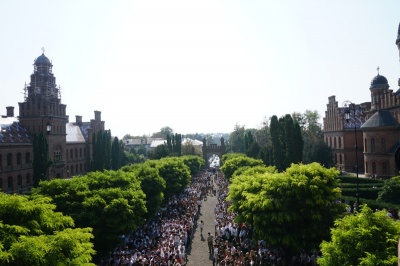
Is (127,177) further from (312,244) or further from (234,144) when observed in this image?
(234,144)

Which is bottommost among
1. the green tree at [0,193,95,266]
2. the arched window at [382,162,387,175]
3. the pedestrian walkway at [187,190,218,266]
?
the pedestrian walkway at [187,190,218,266]

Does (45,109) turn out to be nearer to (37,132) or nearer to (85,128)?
(37,132)

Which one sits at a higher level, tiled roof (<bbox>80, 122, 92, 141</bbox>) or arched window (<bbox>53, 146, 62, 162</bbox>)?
tiled roof (<bbox>80, 122, 92, 141</bbox>)

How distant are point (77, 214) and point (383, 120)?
46.5 meters

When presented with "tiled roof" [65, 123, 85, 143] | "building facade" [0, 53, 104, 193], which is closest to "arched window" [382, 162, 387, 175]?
"building facade" [0, 53, 104, 193]

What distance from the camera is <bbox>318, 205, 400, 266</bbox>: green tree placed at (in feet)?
40.6

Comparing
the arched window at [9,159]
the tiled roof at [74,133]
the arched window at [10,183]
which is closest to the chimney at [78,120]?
the tiled roof at [74,133]

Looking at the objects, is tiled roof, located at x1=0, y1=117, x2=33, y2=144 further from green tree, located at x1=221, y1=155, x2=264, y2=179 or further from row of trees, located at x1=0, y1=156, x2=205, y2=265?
green tree, located at x1=221, y1=155, x2=264, y2=179

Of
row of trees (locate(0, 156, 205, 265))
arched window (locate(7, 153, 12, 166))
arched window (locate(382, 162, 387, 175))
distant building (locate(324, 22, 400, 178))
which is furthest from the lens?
arched window (locate(7, 153, 12, 166))

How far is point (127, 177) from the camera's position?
2903 cm

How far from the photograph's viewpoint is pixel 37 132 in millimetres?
59125

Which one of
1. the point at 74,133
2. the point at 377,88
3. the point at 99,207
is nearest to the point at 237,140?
the point at 74,133

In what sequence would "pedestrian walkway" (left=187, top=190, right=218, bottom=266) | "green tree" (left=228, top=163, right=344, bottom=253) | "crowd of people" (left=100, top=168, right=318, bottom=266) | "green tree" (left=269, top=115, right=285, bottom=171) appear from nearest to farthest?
"green tree" (left=228, top=163, right=344, bottom=253) < "crowd of people" (left=100, top=168, right=318, bottom=266) < "pedestrian walkway" (left=187, top=190, right=218, bottom=266) < "green tree" (left=269, top=115, right=285, bottom=171)

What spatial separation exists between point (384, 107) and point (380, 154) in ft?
29.2
